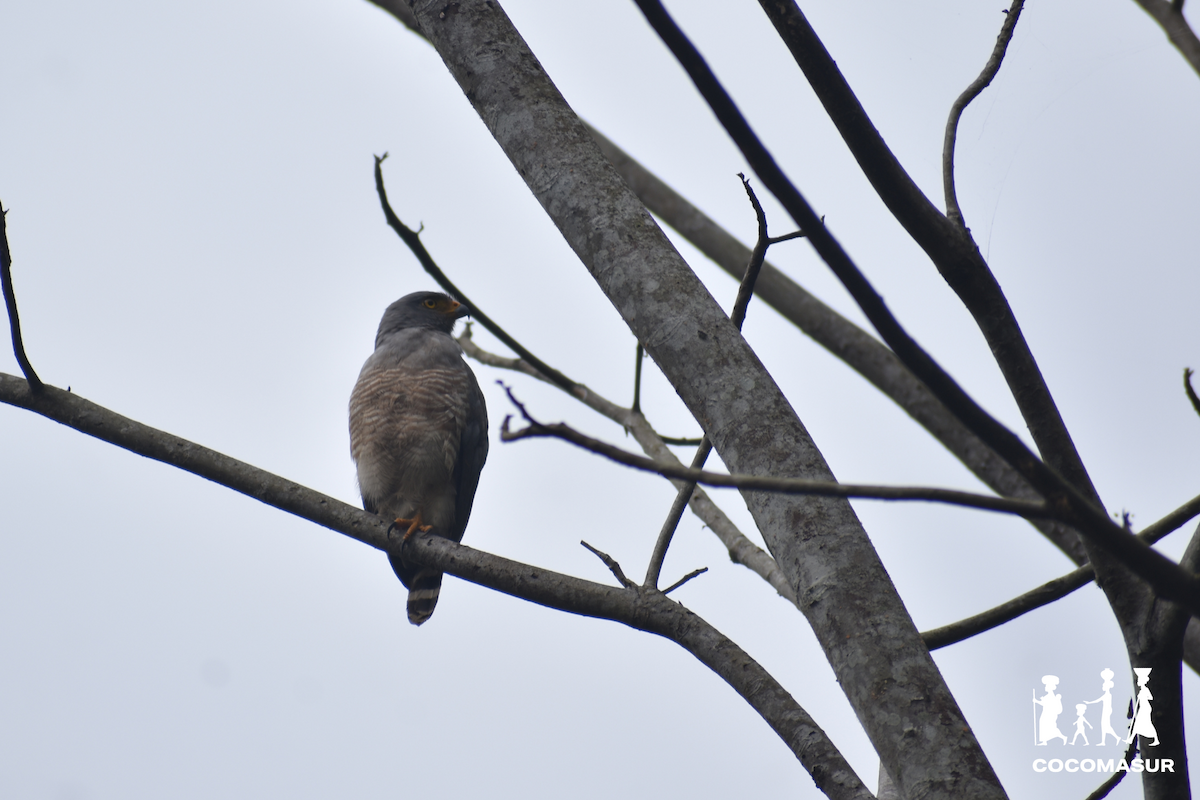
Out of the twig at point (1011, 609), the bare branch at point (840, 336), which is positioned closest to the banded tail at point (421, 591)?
the bare branch at point (840, 336)

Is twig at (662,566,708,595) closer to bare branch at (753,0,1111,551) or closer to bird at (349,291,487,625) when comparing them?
bare branch at (753,0,1111,551)

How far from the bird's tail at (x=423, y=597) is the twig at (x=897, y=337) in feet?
13.7

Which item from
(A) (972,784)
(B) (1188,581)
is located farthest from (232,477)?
(B) (1188,581)

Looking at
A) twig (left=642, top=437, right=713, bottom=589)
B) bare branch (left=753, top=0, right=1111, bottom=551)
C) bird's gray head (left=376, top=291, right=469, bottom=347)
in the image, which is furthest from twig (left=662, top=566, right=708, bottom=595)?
bird's gray head (left=376, top=291, right=469, bottom=347)

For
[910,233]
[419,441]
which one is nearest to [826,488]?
[910,233]

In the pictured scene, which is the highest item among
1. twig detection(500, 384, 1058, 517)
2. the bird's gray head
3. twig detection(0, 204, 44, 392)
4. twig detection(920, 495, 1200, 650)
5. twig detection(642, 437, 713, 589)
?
the bird's gray head

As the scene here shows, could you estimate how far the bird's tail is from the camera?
204 inches

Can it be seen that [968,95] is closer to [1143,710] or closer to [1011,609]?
[1011,609]

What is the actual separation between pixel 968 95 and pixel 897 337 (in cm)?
Result: 125

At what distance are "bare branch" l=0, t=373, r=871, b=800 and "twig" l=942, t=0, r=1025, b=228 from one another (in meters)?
1.17

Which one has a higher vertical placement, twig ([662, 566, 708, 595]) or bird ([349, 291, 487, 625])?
bird ([349, 291, 487, 625])

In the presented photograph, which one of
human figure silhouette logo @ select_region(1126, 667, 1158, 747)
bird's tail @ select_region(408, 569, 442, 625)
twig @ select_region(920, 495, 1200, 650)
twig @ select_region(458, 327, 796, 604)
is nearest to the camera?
human figure silhouette logo @ select_region(1126, 667, 1158, 747)

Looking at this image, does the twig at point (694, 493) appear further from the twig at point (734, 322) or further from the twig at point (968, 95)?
the twig at point (968, 95)

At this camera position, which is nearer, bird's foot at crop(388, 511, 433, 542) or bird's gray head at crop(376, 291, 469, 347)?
bird's foot at crop(388, 511, 433, 542)
